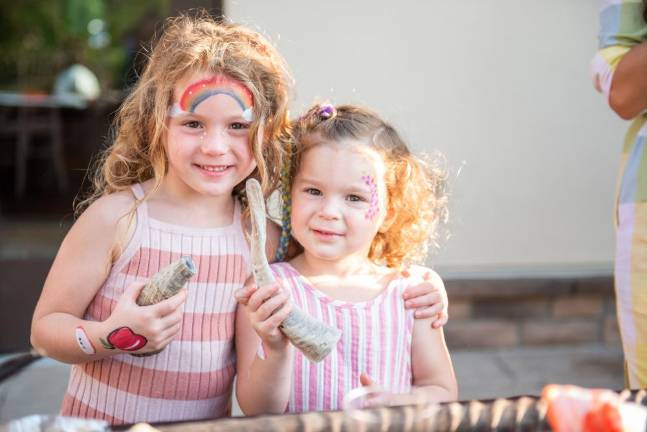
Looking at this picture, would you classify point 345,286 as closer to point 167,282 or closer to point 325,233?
point 325,233

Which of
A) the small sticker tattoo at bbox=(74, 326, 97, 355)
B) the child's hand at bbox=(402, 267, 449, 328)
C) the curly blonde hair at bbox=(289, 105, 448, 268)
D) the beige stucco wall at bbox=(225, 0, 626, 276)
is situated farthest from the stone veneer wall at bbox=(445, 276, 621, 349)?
the small sticker tattoo at bbox=(74, 326, 97, 355)

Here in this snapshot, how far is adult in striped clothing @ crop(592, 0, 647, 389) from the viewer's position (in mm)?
1499

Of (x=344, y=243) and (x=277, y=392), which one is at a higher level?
(x=344, y=243)

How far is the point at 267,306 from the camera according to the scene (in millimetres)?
1183

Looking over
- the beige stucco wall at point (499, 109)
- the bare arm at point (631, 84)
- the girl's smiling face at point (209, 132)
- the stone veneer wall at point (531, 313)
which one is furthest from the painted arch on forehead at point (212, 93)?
the stone veneer wall at point (531, 313)

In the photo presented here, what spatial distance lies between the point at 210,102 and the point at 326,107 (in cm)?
26

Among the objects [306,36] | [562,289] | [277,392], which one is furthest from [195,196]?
[562,289]

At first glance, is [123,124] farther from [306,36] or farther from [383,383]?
[306,36]

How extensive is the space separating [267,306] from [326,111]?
1.68ft

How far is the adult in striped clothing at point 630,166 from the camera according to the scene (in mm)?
1499

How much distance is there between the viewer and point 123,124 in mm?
1581

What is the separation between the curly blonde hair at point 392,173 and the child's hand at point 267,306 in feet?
1.23

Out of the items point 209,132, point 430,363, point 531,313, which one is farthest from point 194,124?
point 531,313

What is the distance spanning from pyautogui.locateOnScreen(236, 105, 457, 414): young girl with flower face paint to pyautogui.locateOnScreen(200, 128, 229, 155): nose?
0.17m
